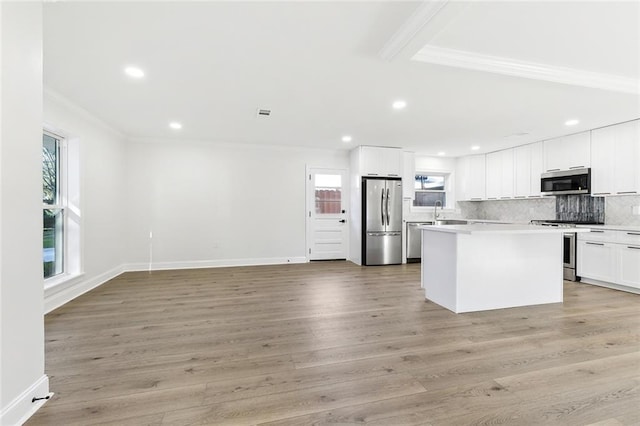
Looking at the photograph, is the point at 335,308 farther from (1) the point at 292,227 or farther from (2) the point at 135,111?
(2) the point at 135,111

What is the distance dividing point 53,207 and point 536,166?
7808 mm

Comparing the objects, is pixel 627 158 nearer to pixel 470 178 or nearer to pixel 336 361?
pixel 470 178

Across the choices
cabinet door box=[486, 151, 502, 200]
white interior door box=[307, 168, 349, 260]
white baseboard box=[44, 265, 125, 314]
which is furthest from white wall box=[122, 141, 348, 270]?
cabinet door box=[486, 151, 502, 200]

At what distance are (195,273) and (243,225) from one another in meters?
1.31

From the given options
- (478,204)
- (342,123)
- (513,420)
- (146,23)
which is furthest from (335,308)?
(478,204)

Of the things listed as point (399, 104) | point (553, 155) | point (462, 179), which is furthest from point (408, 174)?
point (399, 104)

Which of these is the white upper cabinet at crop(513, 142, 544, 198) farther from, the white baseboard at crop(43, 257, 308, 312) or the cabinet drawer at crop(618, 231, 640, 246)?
the white baseboard at crop(43, 257, 308, 312)

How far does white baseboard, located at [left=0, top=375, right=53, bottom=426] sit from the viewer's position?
1418 millimetres

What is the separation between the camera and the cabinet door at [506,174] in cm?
609

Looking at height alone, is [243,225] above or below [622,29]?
below

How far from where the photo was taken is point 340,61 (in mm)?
2596

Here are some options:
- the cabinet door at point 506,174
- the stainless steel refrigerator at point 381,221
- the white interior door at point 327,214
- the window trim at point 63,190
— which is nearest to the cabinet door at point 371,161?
the stainless steel refrigerator at point 381,221

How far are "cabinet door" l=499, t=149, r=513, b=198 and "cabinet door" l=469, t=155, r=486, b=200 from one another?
1.51 feet

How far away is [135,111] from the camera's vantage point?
395 centimetres
